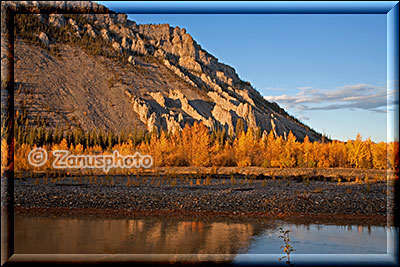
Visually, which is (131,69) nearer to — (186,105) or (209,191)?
(186,105)

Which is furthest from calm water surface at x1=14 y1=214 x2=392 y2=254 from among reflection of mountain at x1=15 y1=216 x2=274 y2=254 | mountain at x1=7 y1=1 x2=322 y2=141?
mountain at x1=7 y1=1 x2=322 y2=141

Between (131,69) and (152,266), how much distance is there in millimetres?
39715

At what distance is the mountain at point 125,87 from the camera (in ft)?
133

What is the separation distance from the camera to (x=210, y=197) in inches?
727

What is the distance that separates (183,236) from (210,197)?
6.00 m

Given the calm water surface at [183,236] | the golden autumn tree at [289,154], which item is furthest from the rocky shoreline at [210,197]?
the golden autumn tree at [289,154]

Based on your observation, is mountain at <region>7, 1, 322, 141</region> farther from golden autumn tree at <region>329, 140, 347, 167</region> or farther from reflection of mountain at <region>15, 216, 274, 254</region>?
reflection of mountain at <region>15, 216, 274, 254</region>

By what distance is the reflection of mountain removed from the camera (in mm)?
11062

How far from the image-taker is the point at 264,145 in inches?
1286

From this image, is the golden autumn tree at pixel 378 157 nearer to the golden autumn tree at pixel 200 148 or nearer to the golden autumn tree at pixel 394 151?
the golden autumn tree at pixel 200 148

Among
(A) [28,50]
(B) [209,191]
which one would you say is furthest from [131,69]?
(B) [209,191]

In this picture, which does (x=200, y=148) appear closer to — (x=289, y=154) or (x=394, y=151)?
(x=289, y=154)

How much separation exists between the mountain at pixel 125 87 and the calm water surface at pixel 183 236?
22.7m

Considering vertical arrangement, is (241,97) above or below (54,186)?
above
